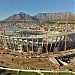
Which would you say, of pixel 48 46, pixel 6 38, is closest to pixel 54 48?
pixel 48 46

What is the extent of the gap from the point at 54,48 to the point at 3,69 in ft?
47.1

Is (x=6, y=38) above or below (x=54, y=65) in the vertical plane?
above

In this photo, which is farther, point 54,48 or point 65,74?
point 54,48

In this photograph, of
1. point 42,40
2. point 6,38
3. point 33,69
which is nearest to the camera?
point 33,69

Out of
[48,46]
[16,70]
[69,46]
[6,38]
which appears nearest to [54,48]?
[48,46]

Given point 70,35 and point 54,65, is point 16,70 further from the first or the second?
point 70,35

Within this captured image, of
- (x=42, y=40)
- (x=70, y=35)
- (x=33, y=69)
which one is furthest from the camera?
(x=70, y=35)

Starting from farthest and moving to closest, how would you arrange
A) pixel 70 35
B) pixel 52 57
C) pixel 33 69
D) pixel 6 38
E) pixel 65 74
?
1. pixel 70 35
2. pixel 6 38
3. pixel 52 57
4. pixel 33 69
5. pixel 65 74

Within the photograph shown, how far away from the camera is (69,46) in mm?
47844

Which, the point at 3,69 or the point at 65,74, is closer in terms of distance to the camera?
the point at 65,74

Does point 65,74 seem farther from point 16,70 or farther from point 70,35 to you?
point 70,35

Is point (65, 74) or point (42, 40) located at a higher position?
point (42, 40)

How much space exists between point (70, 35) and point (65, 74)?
21.1 meters

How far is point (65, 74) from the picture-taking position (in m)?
29.1
